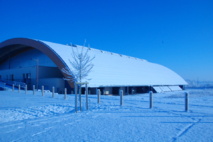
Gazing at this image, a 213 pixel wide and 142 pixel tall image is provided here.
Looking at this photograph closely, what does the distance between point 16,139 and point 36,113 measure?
4.75 m

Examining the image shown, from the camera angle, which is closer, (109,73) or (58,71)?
(109,73)

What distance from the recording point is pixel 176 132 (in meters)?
5.45

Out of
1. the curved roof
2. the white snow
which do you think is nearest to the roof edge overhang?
the curved roof

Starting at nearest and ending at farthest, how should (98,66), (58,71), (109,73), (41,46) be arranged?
(41,46)
(98,66)
(109,73)
(58,71)

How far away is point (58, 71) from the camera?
32062 millimetres

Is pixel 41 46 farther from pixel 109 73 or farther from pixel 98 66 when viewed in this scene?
pixel 109 73

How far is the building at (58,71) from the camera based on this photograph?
86.4 ft

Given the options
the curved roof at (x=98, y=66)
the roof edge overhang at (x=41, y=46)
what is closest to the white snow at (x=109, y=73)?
the curved roof at (x=98, y=66)

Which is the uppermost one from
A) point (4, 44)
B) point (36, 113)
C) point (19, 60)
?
point (4, 44)

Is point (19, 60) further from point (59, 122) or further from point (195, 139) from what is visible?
point (195, 139)

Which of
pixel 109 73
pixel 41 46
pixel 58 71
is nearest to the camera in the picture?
pixel 41 46

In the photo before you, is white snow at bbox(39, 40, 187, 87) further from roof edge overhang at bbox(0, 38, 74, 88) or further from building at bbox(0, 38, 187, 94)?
roof edge overhang at bbox(0, 38, 74, 88)

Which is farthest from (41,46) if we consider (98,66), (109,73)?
(109,73)

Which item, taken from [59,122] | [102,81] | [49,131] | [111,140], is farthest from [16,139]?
[102,81]
